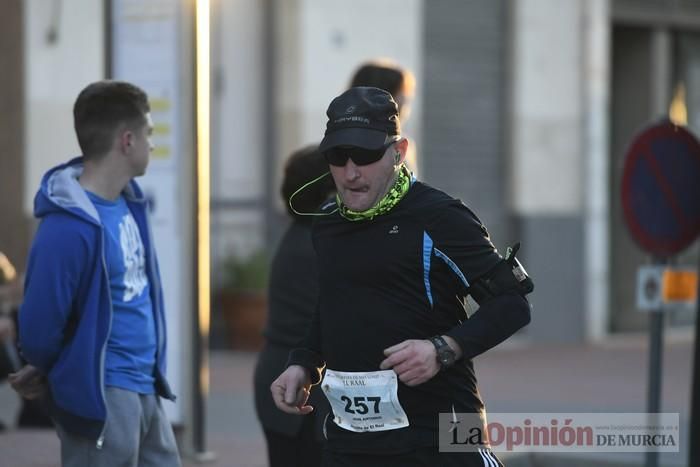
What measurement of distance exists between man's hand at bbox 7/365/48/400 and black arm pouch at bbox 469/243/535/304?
1.59 m

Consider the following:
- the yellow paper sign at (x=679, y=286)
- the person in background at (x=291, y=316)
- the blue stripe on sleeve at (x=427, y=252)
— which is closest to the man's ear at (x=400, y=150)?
the blue stripe on sleeve at (x=427, y=252)

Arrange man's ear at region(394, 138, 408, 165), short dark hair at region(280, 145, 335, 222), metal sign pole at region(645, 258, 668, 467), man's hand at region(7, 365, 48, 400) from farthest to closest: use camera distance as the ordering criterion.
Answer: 1. metal sign pole at region(645, 258, 668, 467)
2. short dark hair at region(280, 145, 335, 222)
3. man's hand at region(7, 365, 48, 400)
4. man's ear at region(394, 138, 408, 165)

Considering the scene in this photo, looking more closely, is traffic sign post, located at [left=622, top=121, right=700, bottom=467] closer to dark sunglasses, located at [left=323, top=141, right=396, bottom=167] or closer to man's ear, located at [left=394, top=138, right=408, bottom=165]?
man's ear, located at [left=394, top=138, right=408, bottom=165]

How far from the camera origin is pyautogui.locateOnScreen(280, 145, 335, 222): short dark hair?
523 cm

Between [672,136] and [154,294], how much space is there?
3.32 m

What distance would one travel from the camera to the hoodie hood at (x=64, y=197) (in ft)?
15.0

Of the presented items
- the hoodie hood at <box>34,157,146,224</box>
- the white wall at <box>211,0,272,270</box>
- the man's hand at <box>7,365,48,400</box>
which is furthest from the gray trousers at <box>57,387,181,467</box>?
the white wall at <box>211,0,272,270</box>

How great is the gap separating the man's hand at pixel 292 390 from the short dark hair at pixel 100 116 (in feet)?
3.78

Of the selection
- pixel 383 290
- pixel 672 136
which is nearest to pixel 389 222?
pixel 383 290

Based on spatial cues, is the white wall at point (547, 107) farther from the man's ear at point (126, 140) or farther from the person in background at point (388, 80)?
the man's ear at point (126, 140)

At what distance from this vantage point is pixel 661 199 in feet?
23.7

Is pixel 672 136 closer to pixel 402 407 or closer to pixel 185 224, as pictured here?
pixel 185 224

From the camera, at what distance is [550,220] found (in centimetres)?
1543

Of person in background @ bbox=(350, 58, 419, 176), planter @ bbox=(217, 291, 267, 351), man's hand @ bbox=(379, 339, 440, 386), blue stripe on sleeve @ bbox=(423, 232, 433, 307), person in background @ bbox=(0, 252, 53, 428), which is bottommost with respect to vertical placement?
planter @ bbox=(217, 291, 267, 351)
